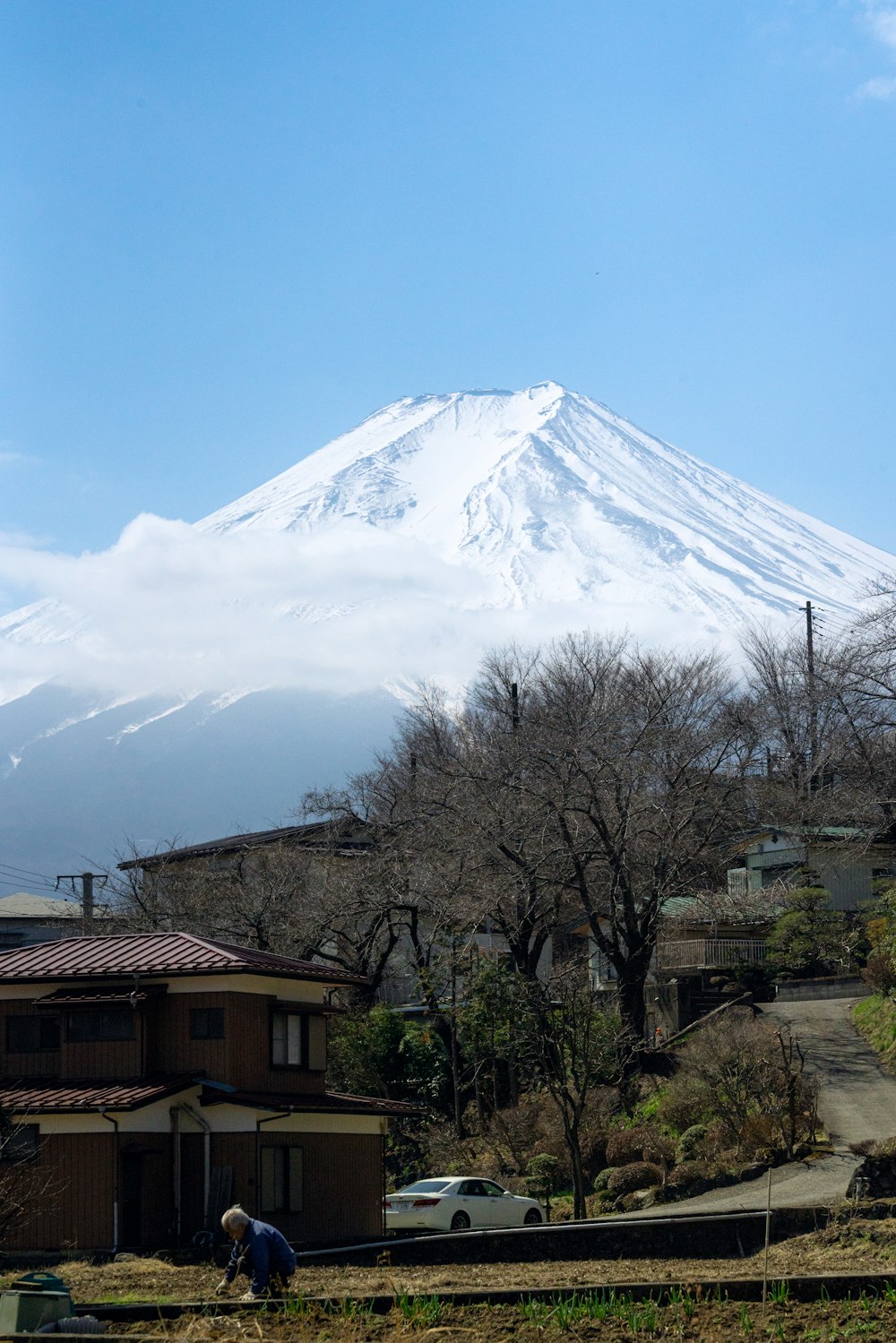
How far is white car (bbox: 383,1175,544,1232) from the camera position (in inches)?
896

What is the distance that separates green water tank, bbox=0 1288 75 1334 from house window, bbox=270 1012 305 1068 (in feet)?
40.9

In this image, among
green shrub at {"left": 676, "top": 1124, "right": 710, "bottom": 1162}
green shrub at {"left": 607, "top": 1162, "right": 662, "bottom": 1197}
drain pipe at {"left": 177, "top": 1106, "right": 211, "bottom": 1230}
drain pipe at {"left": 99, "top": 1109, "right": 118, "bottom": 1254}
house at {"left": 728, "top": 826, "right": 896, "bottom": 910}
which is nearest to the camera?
drain pipe at {"left": 99, "top": 1109, "right": 118, "bottom": 1254}

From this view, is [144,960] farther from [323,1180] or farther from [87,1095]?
[323,1180]

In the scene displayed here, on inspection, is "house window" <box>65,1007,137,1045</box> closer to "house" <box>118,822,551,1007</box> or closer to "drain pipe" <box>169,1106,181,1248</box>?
"drain pipe" <box>169,1106,181,1248</box>

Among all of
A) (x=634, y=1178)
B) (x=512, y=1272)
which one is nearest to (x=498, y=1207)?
(x=634, y=1178)

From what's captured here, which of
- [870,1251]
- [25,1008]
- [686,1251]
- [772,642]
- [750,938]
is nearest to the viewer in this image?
[870,1251]

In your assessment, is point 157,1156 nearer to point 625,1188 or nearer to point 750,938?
A: point 625,1188

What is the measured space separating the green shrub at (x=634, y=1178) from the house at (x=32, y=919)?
→ 27.3m

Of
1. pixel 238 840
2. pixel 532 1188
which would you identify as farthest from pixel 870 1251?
pixel 238 840

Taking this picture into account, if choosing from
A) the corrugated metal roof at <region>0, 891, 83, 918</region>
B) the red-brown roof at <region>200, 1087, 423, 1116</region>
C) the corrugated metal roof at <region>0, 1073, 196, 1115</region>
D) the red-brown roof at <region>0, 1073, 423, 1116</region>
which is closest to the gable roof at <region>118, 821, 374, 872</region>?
the corrugated metal roof at <region>0, 891, 83, 918</region>

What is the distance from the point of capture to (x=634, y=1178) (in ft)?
81.7

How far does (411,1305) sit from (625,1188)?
45.2ft

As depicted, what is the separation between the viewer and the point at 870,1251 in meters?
15.3

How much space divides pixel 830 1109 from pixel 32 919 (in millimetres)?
37876
